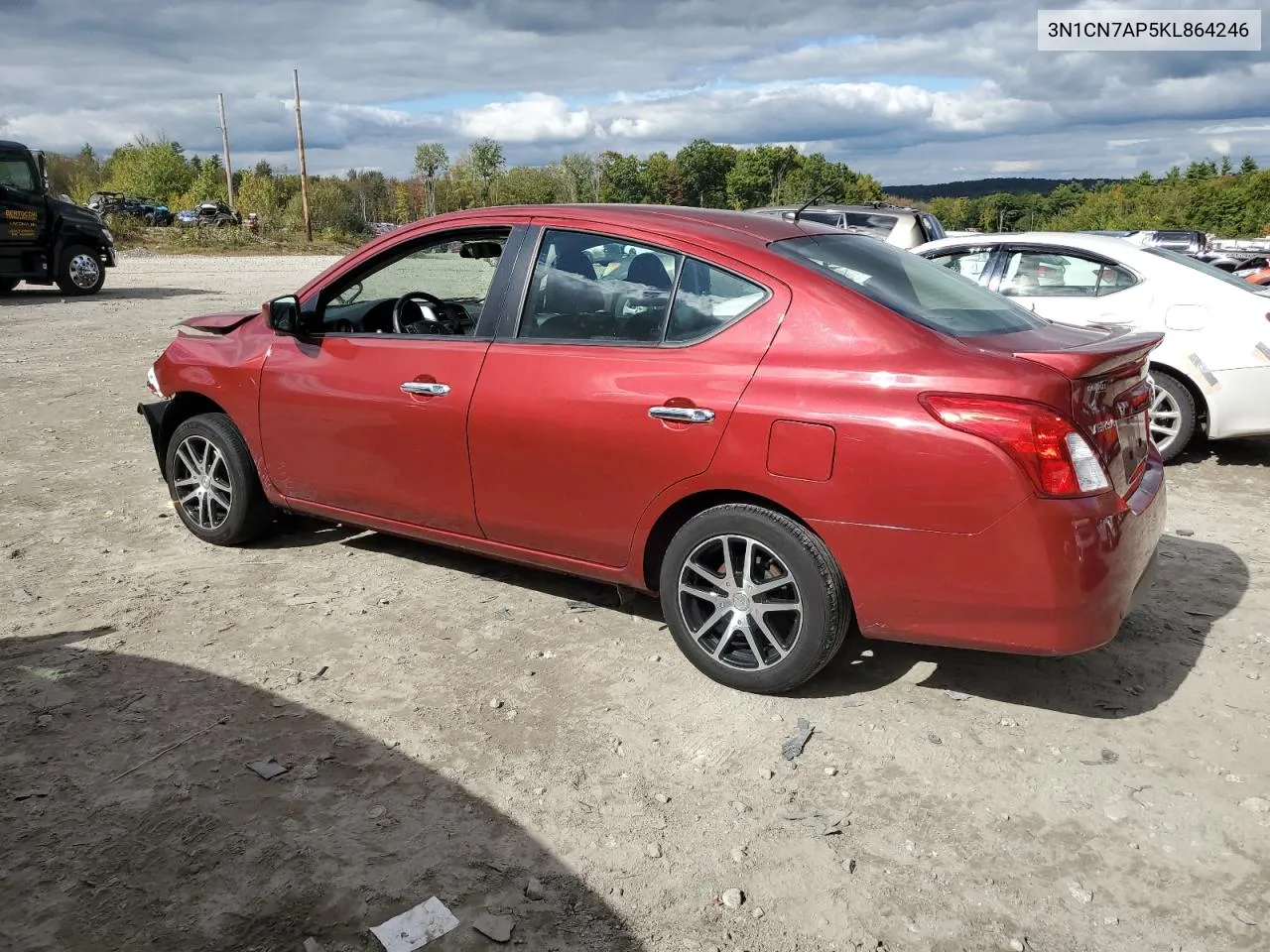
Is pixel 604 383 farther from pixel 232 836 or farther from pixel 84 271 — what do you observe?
pixel 84 271

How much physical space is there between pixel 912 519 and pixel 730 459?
65 centimetres

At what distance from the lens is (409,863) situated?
291 cm

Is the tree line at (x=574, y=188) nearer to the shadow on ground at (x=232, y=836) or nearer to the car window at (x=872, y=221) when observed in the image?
the car window at (x=872, y=221)

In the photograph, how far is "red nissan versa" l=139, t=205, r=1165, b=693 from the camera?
3312 mm

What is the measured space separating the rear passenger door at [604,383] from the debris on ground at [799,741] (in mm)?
906

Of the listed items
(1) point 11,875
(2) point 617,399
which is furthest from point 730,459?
(1) point 11,875

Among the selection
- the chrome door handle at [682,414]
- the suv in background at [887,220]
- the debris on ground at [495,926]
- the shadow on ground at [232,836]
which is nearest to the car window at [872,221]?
the suv in background at [887,220]

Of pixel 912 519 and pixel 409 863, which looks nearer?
pixel 409 863

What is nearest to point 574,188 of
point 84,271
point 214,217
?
point 214,217

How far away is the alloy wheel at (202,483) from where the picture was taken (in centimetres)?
535

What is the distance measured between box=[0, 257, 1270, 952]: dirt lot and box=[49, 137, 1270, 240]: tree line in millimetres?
38029

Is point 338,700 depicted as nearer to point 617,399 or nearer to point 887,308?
point 617,399

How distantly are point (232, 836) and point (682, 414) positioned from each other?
1.94m

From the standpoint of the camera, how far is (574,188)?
9550cm
